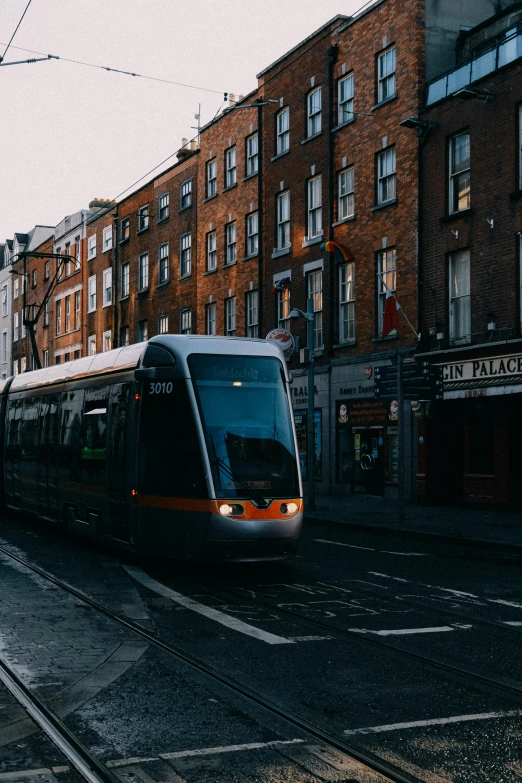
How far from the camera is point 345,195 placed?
2895cm

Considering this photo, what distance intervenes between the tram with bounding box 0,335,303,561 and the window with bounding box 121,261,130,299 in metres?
31.5

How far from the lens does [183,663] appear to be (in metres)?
7.29

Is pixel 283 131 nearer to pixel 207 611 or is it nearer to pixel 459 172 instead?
pixel 459 172

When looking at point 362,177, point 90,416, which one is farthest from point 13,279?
point 90,416

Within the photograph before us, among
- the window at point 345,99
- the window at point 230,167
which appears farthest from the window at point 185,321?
the window at point 345,99

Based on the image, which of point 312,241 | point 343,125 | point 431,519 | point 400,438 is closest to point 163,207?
point 312,241

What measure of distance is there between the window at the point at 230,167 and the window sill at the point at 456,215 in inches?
525

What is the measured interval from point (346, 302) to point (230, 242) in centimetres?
860

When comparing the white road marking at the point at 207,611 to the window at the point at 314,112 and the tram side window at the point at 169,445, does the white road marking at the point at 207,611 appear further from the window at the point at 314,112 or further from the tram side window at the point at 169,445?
the window at the point at 314,112

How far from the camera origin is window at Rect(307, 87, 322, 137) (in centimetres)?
3045

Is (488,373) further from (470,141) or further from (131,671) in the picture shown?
(131,671)

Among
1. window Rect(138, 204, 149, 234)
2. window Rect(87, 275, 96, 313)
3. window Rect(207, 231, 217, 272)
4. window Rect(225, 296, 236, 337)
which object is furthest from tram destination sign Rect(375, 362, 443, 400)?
window Rect(87, 275, 96, 313)

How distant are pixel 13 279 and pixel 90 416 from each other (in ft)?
169

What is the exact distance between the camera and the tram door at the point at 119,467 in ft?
41.6
